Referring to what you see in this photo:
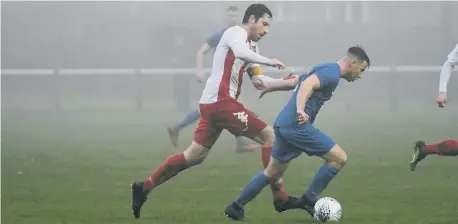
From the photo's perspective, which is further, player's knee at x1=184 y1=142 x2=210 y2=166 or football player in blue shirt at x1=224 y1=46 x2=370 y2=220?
player's knee at x1=184 y1=142 x2=210 y2=166

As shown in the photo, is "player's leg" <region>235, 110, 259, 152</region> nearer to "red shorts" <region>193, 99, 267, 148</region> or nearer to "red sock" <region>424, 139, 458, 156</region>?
"red sock" <region>424, 139, 458, 156</region>

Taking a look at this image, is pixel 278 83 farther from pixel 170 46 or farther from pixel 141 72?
pixel 170 46

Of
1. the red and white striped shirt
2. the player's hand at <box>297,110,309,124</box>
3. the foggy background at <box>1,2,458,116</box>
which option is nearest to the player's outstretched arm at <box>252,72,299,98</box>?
the red and white striped shirt

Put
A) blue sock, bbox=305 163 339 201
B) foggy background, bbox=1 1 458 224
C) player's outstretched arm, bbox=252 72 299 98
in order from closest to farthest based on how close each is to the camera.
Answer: blue sock, bbox=305 163 339 201 → player's outstretched arm, bbox=252 72 299 98 → foggy background, bbox=1 1 458 224

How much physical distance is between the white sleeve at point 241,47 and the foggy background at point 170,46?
69.7 ft

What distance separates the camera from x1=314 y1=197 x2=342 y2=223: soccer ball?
9562 mm

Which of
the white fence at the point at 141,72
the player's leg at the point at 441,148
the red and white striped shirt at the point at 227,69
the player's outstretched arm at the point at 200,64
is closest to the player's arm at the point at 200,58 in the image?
the player's outstretched arm at the point at 200,64

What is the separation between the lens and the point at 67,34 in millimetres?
35781

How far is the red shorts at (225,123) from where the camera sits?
10.3m

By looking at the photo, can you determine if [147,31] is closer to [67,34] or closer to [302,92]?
[67,34]

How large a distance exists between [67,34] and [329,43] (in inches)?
311

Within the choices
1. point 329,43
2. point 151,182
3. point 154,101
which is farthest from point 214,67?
point 329,43

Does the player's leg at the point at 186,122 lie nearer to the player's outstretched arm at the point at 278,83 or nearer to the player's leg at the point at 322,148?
the player's outstretched arm at the point at 278,83

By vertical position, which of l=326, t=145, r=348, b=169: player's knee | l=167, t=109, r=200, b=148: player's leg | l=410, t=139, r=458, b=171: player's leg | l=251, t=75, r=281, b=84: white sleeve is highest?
l=251, t=75, r=281, b=84: white sleeve
